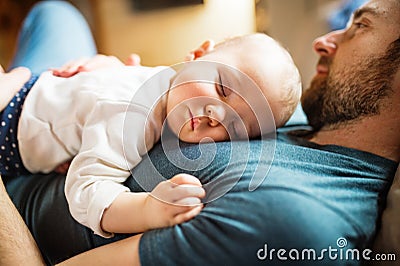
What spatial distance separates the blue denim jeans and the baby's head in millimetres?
627

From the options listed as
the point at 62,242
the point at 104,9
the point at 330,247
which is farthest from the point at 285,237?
the point at 104,9

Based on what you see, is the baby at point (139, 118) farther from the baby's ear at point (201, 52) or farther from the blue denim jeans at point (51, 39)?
the blue denim jeans at point (51, 39)

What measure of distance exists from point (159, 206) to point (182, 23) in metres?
2.42

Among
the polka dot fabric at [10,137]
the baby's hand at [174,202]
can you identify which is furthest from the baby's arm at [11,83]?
the baby's hand at [174,202]

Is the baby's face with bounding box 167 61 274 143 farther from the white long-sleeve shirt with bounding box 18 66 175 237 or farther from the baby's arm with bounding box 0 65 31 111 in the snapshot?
the baby's arm with bounding box 0 65 31 111

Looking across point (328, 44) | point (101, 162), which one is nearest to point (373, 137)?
point (328, 44)

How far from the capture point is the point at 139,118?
36.6 inches

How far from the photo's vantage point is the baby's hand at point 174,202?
0.77 metres

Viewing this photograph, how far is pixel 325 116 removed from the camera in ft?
3.72

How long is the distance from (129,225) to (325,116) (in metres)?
0.53

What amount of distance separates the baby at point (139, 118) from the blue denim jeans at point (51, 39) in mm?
415

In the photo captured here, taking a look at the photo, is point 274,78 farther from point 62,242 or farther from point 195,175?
point 62,242

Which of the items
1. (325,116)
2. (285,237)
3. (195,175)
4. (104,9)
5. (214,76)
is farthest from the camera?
(104,9)

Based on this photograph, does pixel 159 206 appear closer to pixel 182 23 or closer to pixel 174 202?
A: pixel 174 202
